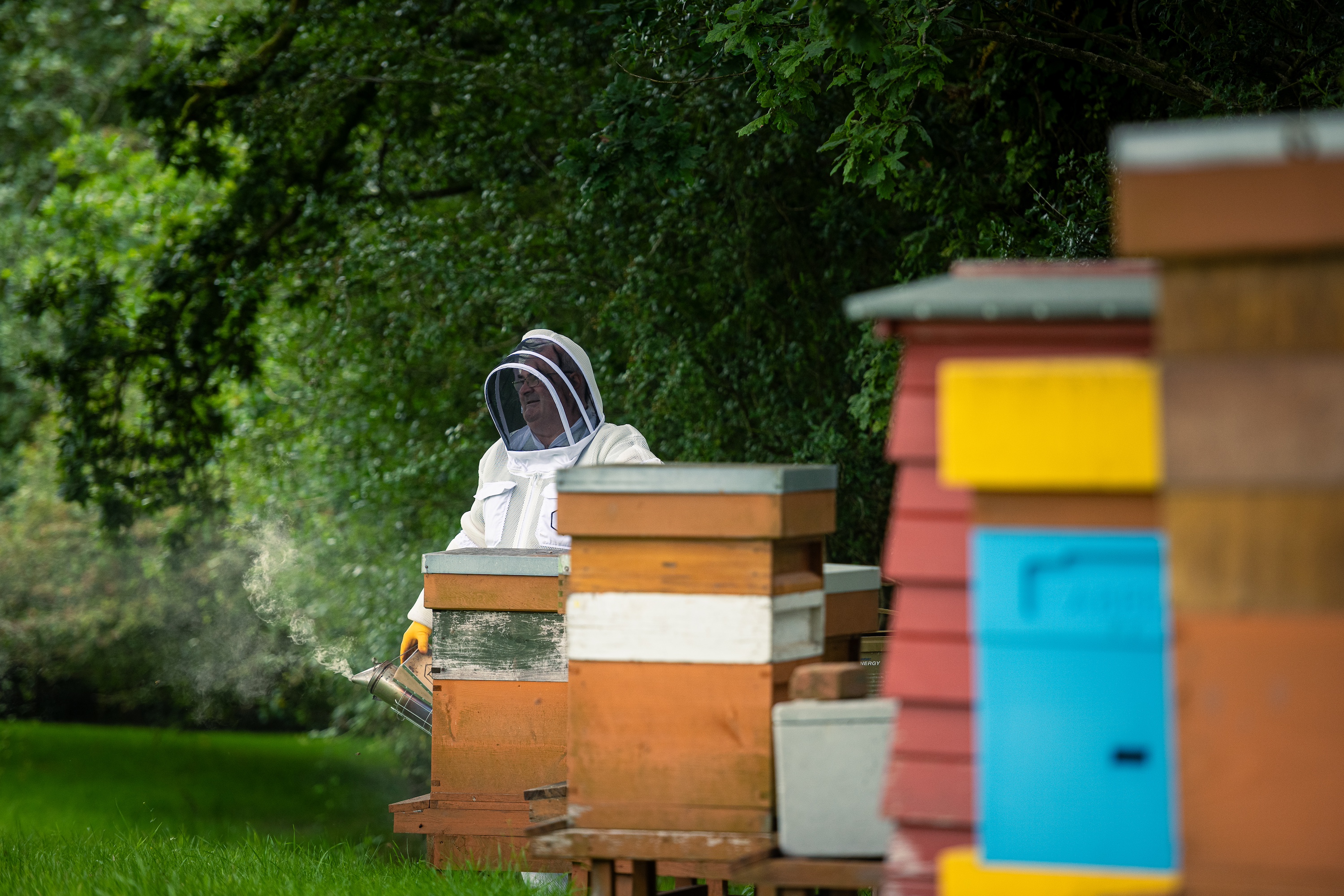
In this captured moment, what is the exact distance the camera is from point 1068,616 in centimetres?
206

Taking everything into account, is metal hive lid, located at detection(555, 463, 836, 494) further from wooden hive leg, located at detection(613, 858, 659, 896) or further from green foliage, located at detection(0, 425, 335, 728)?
green foliage, located at detection(0, 425, 335, 728)

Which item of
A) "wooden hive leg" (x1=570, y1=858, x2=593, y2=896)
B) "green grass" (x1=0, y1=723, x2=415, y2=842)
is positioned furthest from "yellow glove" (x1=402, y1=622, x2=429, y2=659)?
"green grass" (x1=0, y1=723, x2=415, y2=842)

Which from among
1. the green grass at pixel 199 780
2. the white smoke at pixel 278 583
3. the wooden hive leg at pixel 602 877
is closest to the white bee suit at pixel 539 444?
the wooden hive leg at pixel 602 877

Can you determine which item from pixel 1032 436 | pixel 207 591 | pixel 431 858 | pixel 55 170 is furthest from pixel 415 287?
pixel 55 170

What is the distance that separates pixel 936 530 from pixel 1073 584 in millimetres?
300

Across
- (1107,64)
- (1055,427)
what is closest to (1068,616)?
(1055,427)

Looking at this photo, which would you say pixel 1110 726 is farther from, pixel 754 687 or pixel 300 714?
pixel 300 714

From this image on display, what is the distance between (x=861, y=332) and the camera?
21.5ft

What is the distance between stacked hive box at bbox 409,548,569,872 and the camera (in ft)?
13.0

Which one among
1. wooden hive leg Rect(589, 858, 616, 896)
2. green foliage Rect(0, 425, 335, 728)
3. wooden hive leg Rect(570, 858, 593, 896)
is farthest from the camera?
green foliage Rect(0, 425, 335, 728)

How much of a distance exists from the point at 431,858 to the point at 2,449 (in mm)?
12299

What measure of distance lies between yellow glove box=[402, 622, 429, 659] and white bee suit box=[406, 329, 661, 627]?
0.08 ft

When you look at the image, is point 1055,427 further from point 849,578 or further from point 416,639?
point 416,639

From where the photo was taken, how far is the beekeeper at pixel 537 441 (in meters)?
4.61
